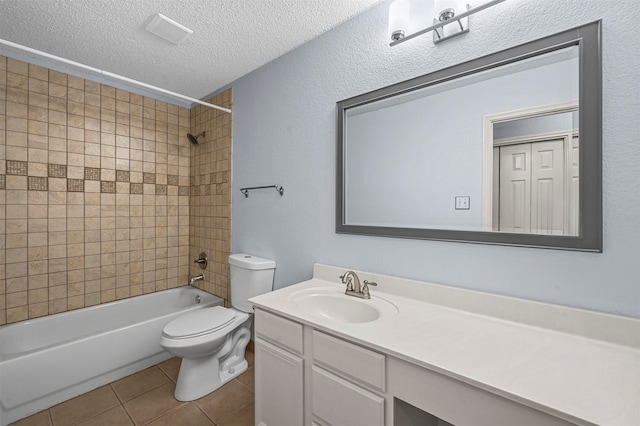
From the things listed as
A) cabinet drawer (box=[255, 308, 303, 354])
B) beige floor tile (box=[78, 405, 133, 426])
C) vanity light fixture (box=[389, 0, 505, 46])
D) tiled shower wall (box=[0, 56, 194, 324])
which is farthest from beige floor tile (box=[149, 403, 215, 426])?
vanity light fixture (box=[389, 0, 505, 46])

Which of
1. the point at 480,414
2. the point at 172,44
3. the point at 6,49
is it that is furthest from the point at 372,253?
the point at 6,49

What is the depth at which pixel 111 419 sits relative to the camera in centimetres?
158

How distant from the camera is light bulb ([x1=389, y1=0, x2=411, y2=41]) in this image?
4.22ft

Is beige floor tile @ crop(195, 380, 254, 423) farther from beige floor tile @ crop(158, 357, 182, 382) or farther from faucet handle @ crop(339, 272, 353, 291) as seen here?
faucet handle @ crop(339, 272, 353, 291)

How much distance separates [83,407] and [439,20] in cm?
281

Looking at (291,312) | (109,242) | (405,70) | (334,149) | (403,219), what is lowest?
(291,312)

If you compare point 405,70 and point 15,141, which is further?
point 15,141

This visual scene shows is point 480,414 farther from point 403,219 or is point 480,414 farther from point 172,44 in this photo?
point 172,44

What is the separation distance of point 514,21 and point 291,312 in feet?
4.81

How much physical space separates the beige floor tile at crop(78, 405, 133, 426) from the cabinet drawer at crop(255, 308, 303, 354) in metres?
1.02

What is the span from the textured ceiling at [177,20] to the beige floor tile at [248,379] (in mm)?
2272

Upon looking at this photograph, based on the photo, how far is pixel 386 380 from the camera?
35.8 inches

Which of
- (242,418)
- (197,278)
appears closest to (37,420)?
(242,418)

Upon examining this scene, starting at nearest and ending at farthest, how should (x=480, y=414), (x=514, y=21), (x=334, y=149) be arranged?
1. (x=480, y=414)
2. (x=514, y=21)
3. (x=334, y=149)
